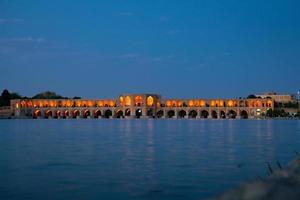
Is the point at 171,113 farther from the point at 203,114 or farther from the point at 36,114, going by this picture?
the point at 36,114

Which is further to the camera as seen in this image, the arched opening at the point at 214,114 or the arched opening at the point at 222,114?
the arched opening at the point at 222,114

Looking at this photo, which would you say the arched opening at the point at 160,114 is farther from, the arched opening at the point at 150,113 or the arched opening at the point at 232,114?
the arched opening at the point at 232,114

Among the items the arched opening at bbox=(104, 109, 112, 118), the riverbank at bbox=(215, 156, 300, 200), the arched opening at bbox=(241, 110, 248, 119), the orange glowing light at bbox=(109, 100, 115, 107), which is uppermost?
the orange glowing light at bbox=(109, 100, 115, 107)

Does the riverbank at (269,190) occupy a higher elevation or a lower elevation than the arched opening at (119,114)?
lower

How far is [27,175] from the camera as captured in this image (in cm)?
1446

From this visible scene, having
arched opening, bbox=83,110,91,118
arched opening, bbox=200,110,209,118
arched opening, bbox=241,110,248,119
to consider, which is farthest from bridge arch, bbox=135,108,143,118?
arched opening, bbox=241,110,248,119

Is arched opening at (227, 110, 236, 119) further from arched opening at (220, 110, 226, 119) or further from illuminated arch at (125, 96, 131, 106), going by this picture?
illuminated arch at (125, 96, 131, 106)

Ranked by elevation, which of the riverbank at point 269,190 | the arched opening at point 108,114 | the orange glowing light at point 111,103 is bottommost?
the riverbank at point 269,190

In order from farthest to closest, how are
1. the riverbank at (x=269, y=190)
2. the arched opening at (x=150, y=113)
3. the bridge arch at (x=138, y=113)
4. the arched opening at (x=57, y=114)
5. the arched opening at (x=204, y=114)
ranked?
the arched opening at (x=57, y=114) < the arched opening at (x=204, y=114) < the arched opening at (x=150, y=113) < the bridge arch at (x=138, y=113) < the riverbank at (x=269, y=190)

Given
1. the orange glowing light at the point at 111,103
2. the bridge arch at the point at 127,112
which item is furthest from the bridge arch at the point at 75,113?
the bridge arch at the point at 127,112

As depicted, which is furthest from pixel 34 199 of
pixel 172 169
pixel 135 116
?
pixel 135 116

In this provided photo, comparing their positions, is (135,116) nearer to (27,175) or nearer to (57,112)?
(57,112)

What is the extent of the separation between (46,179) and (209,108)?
14843cm

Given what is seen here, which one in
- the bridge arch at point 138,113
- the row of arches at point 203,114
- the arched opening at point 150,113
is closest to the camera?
the bridge arch at point 138,113
